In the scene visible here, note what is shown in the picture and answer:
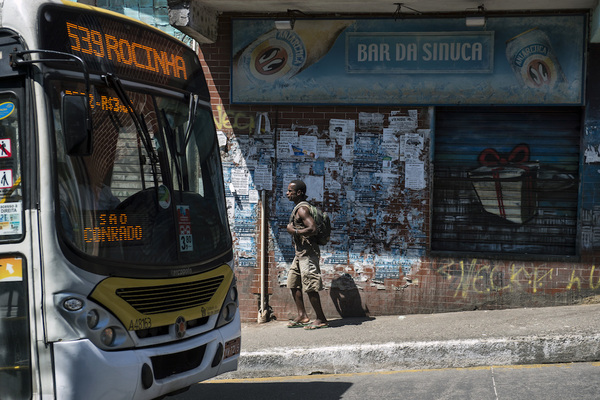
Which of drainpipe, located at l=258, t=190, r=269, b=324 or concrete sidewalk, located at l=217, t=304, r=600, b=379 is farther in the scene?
drainpipe, located at l=258, t=190, r=269, b=324

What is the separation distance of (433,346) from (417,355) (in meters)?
0.19

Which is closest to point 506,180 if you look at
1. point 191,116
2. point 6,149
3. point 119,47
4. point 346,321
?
point 346,321

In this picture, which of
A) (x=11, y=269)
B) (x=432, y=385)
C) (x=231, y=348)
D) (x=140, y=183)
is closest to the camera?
(x=11, y=269)

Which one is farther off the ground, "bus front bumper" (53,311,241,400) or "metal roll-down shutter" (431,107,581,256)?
"metal roll-down shutter" (431,107,581,256)

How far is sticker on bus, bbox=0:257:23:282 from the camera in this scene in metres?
4.31

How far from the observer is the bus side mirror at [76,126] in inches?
166

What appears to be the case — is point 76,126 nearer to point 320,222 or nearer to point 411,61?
point 320,222

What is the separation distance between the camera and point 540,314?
8102 mm

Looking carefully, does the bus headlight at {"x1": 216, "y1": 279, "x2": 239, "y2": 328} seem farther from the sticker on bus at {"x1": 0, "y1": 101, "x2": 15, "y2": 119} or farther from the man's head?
the man's head

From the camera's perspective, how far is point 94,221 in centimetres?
446

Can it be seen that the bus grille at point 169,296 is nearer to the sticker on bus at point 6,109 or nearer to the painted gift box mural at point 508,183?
the sticker on bus at point 6,109

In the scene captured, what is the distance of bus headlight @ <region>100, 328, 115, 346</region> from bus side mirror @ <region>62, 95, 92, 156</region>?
3.71 ft

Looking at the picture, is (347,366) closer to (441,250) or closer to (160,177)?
(441,250)

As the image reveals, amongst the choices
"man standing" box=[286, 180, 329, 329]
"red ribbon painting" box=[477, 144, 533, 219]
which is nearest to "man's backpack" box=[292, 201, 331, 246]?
"man standing" box=[286, 180, 329, 329]
